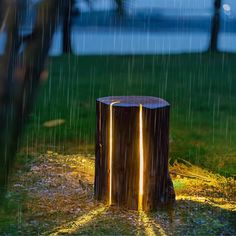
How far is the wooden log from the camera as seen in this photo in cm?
323

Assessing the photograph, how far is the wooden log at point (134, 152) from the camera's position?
3229mm

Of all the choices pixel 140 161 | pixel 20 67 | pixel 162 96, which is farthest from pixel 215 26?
pixel 20 67

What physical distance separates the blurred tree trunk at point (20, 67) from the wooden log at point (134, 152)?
227cm

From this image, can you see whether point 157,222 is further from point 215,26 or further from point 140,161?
point 215,26

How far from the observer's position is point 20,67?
93 cm

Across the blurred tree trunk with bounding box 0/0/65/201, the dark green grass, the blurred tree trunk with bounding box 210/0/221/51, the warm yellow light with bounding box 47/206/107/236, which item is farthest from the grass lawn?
the blurred tree trunk with bounding box 210/0/221/51

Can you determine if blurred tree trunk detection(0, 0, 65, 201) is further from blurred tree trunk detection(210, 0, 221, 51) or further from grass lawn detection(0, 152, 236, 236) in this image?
blurred tree trunk detection(210, 0, 221, 51)

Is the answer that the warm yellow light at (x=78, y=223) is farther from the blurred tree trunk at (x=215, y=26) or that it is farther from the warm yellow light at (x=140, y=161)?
the blurred tree trunk at (x=215, y=26)

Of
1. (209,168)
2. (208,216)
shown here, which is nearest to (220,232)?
(208,216)

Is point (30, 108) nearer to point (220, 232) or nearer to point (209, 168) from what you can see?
point (220, 232)

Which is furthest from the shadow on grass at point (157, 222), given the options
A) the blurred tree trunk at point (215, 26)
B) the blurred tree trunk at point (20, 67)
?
the blurred tree trunk at point (215, 26)

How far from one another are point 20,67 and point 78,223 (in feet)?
7.51

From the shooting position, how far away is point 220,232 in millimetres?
3041

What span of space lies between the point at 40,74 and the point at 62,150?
4183 millimetres
